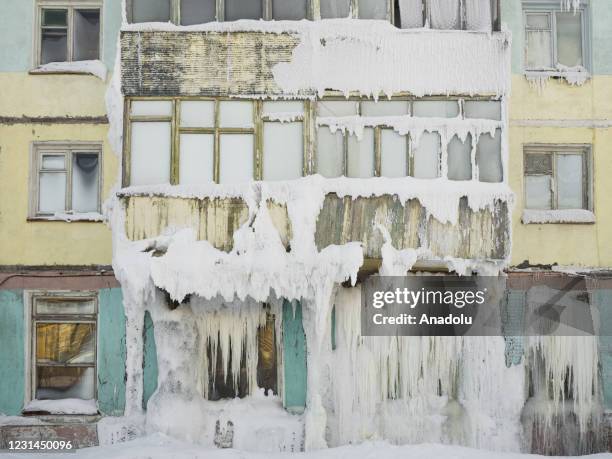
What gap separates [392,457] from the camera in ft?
40.3

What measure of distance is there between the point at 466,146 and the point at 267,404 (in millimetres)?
5751

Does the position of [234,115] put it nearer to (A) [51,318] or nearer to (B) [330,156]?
(B) [330,156]

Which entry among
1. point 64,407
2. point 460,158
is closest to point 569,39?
point 460,158

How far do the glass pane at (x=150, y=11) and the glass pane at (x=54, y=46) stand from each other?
221cm

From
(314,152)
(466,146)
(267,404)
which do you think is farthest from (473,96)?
(267,404)

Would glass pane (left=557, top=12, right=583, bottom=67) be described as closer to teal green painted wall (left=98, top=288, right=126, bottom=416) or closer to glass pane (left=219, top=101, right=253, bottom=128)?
glass pane (left=219, top=101, right=253, bottom=128)

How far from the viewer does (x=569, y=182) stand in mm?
14422

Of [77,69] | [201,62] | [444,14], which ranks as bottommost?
[201,62]

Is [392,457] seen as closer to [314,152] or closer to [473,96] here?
[314,152]

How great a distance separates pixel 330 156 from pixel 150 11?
12.9 feet

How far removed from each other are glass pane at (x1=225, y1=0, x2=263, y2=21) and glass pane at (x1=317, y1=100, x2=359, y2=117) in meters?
1.92

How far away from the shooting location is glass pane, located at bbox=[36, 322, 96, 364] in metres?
13.9

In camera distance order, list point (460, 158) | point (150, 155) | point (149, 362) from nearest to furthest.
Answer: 1. point (150, 155)
2. point (460, 158)
3. point (149, 362)

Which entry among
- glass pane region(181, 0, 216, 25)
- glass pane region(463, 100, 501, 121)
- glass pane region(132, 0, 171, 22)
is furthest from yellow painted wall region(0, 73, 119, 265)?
glass pane region(463, 100, 501, 121)
